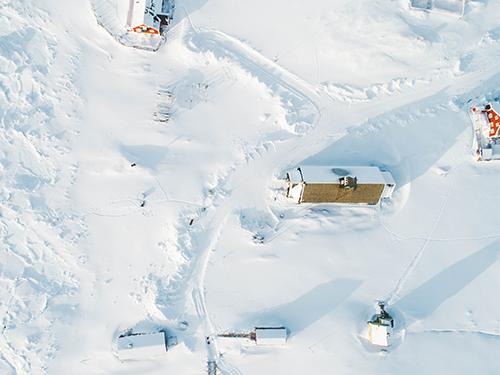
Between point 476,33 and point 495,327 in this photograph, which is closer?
point 495,327

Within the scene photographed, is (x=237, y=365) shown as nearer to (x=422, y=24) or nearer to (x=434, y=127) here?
(x=434, y=127)

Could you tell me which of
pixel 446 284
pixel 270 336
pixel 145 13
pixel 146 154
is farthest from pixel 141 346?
pixel 145 13

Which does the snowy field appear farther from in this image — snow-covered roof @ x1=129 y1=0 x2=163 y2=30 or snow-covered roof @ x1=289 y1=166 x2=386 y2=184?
snow-covered roof @ x1=289 y1=166 x2=386 y2=184

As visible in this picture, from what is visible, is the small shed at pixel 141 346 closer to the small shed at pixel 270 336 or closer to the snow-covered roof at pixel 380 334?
the small shed at pixel 270 336

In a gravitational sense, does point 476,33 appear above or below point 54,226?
above

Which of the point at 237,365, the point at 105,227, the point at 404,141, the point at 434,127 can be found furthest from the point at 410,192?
the point at 105,227

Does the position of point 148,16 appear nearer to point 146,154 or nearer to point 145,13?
point 145,13
